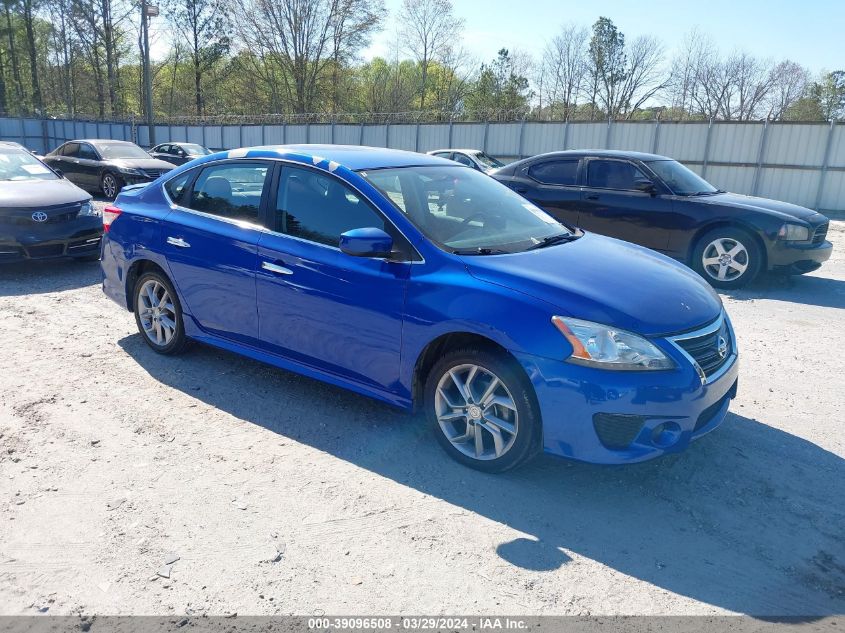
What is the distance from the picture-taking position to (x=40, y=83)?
58.3 meters

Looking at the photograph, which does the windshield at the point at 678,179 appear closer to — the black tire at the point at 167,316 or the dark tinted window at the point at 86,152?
the black tire at the point at 167,316

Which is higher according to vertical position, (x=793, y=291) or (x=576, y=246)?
(x=576, y=246)

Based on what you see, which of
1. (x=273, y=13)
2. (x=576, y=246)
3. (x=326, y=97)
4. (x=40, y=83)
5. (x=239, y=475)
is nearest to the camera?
(x=239, y=475)

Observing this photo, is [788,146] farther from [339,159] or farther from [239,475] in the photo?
[239,475]

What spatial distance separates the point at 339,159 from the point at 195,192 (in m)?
1.32

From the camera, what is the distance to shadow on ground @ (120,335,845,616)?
2781mm

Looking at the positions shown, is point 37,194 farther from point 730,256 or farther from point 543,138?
point 543,138

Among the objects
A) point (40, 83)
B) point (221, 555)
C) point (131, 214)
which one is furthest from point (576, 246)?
point (40, 83)

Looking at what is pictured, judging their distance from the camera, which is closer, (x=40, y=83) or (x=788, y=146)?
(x=788, y=146)

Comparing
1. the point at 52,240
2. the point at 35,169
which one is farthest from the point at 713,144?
the point at 52,240

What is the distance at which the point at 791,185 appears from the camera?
61.4 ft

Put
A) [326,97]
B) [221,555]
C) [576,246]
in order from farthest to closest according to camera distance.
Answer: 1. [326,97]
2. [576,246]
3. [221,555]

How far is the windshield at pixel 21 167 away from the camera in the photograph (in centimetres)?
866

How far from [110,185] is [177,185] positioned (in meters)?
12.1
